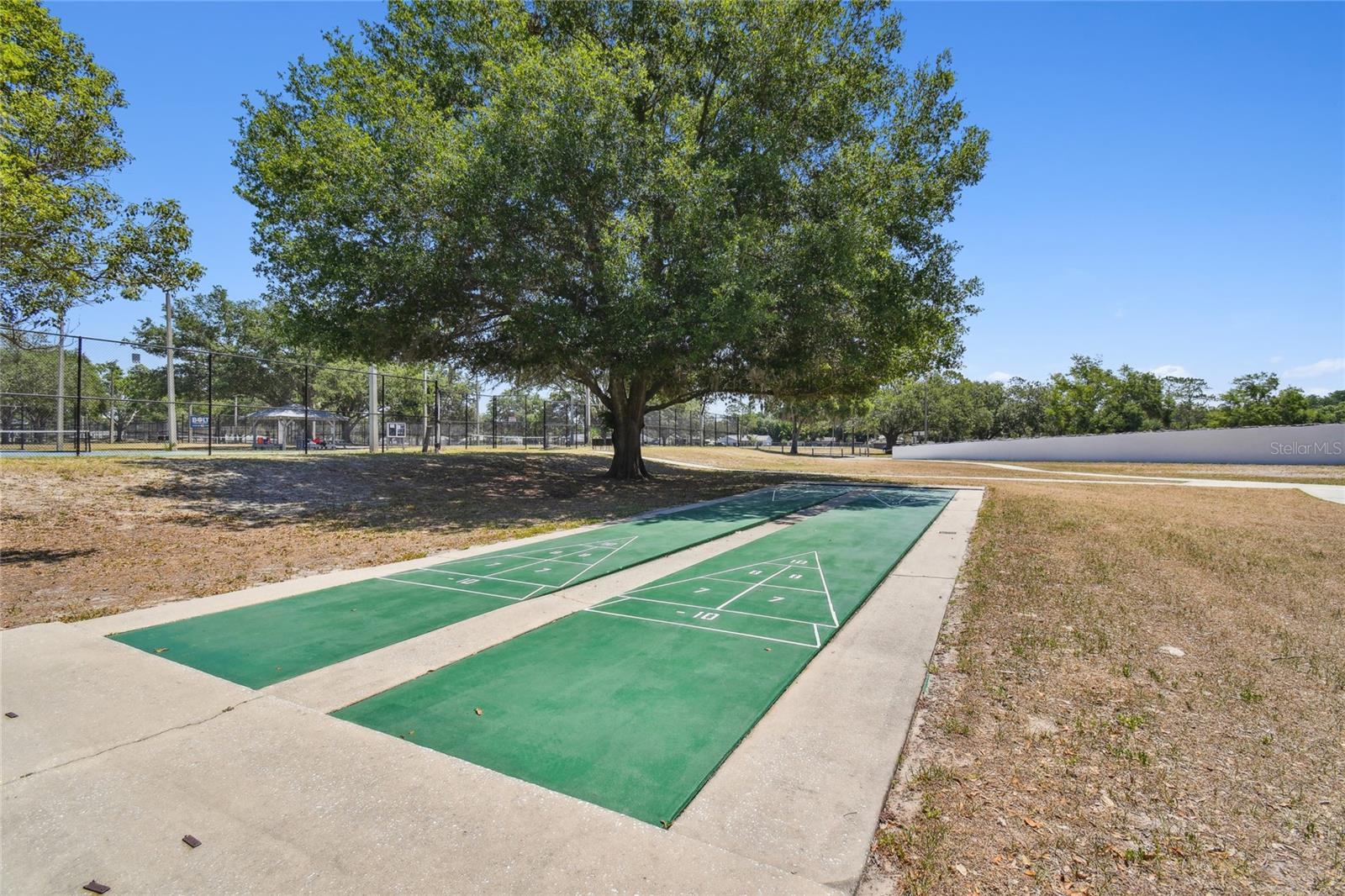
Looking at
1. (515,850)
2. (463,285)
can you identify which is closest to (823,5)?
(463,285)

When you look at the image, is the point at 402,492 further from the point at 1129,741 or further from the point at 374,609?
the point at 1129,741

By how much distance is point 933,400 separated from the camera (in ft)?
198

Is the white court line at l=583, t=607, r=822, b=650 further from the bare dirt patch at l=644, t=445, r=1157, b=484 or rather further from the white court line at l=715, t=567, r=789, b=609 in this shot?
the bare dirt patch at l=644, t=445, r=1157, b=484

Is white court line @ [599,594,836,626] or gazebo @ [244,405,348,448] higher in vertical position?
gazebo @ [244,405,348,448]

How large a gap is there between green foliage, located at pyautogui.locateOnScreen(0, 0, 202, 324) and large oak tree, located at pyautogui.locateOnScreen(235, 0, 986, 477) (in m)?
3.24

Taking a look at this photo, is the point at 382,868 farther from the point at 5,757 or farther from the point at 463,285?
the point at 463,285

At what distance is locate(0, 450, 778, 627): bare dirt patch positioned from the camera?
707cm

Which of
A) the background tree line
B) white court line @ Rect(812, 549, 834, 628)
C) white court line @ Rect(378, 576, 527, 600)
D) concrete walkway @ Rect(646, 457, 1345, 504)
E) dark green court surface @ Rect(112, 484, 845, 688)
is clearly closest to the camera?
dark green court surface @ Rect(112, 484, 845, 688)

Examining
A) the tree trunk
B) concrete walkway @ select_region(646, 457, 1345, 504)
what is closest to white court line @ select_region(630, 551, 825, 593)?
the tree trunk

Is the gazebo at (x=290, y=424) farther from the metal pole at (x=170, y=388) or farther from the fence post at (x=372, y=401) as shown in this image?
the metal pole at (x=170, y=388)

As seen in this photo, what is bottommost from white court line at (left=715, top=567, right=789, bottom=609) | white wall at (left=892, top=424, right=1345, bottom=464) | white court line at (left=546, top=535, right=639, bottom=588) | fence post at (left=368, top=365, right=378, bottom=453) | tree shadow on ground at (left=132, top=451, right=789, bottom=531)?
white court line at (left=715, top=567, right=789, bottom=609)

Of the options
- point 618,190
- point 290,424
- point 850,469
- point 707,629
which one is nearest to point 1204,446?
point 850,469

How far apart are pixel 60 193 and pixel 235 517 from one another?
581cm

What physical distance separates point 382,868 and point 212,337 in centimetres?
5696
